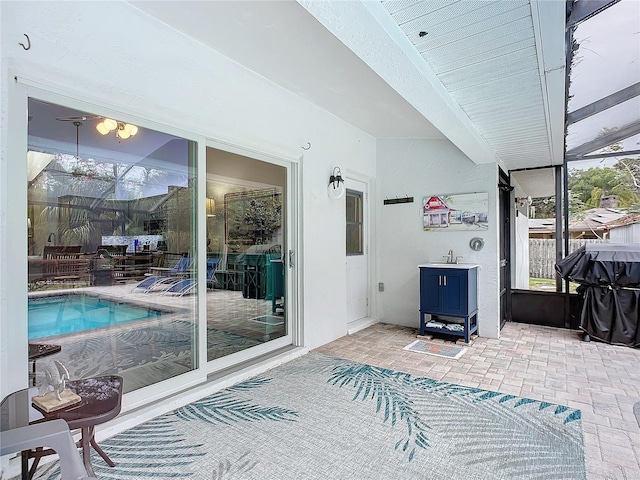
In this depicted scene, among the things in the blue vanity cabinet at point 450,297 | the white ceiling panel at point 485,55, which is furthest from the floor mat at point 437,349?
the white ceiling panel at point 485,55

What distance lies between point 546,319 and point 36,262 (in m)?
6.20

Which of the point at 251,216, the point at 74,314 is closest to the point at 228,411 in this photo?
the point at 74,314

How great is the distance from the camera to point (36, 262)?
2113 mm

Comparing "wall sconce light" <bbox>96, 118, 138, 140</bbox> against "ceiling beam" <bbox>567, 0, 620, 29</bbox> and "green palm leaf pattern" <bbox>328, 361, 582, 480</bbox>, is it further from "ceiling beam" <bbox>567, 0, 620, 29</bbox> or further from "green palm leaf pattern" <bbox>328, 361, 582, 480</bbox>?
"ceiling beam" <bbox>567, 0, 620, 29</bbox>

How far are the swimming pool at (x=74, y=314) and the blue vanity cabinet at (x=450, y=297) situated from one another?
3427mm

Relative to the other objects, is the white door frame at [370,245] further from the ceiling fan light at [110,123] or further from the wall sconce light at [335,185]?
the ceiling fan light at [110,123]

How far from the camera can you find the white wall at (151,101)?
1.95 meters

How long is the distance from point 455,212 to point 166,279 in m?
3.90

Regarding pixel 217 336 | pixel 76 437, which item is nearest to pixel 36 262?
pixel 76 437

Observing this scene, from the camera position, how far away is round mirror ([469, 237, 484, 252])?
4.87 metres

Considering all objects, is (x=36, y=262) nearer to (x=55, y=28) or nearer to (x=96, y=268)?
(x=96, y=268)

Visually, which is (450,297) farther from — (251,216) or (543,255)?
(251,216)

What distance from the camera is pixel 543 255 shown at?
227 inches

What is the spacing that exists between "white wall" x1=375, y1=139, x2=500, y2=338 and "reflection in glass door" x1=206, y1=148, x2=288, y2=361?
7.07 ft
